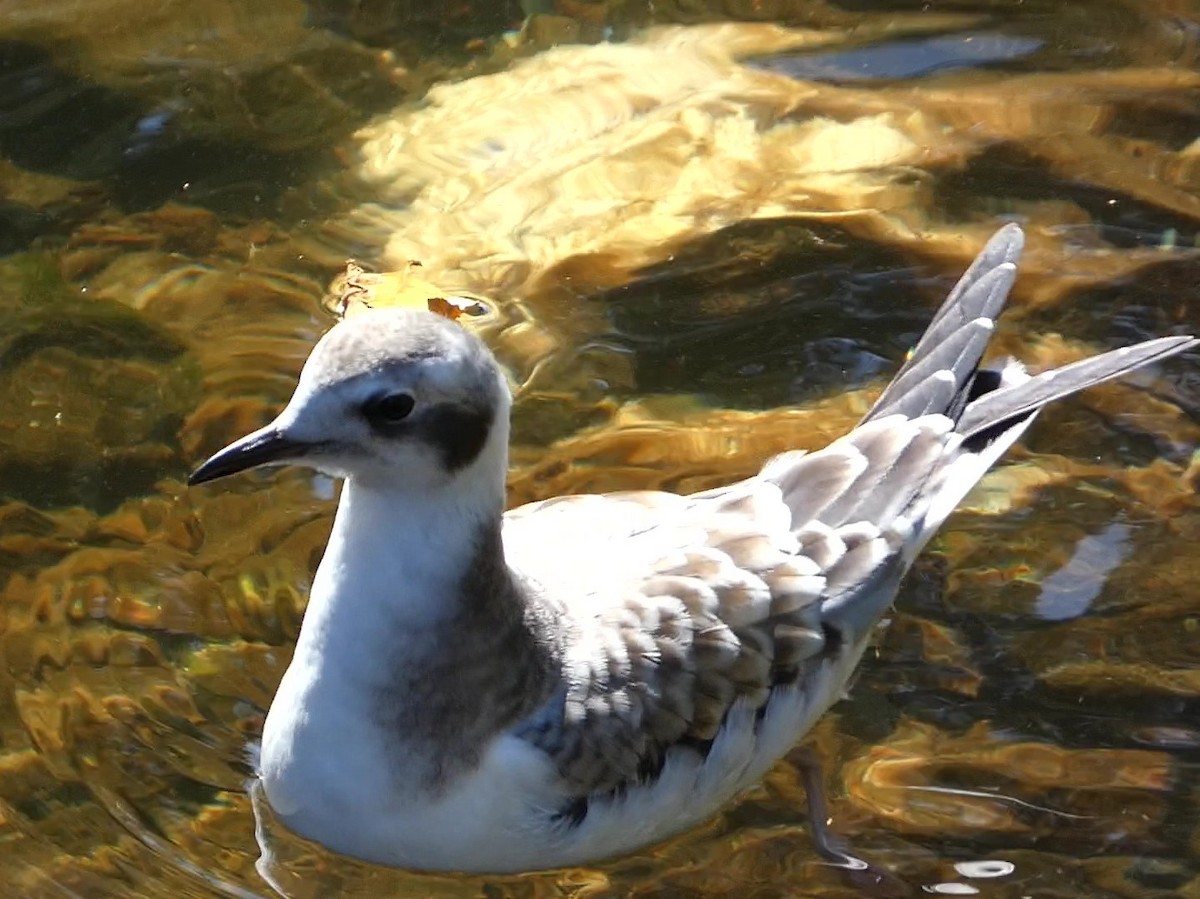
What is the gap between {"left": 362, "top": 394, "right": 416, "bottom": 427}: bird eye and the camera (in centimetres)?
479

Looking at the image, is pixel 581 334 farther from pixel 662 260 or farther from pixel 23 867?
pixel 23 867

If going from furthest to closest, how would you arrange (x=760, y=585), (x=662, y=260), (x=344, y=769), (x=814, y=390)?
(x=662, y=260) → (x=814, y=390) → (x=760, y=585) → (x=344, y=769)

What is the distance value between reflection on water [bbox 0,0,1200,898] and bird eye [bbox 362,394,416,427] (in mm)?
1390

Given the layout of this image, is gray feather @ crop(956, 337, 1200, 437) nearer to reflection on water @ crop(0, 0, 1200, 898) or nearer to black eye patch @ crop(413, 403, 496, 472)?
reflection on water @ crop(0, 0, 1200, 898)

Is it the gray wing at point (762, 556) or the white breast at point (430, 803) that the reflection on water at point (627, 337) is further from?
the gray wing at point (762, 556)

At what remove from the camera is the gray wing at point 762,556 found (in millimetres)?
5367

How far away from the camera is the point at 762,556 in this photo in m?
5.66

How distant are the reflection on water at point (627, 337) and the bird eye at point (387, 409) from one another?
1.39m

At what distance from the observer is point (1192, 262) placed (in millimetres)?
8016

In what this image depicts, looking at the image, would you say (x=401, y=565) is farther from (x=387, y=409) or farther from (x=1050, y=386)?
(x=1050, y=386)

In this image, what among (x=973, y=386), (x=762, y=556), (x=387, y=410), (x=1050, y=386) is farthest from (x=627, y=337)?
(x=387, y=410)

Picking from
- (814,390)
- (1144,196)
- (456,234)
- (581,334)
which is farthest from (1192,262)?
(456,234)

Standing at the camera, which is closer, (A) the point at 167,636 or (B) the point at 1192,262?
(A) the point at 167,636

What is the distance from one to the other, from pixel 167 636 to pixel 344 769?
4.07 feet
